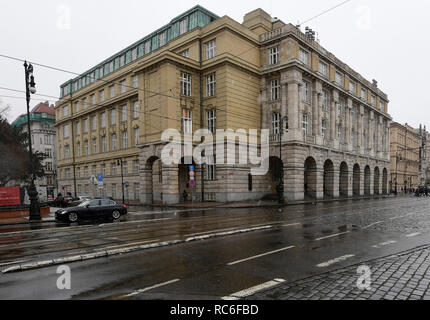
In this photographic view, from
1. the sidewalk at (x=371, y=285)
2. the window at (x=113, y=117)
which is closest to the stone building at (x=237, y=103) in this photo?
the window at (x=113, y=117)

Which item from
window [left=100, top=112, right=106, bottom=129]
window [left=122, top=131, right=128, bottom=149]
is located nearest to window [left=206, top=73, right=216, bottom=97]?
window [left=122, top=131, right=128, bottom=149]

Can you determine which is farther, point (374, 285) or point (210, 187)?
point (210, 187)

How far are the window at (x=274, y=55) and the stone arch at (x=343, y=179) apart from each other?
19.5 metres

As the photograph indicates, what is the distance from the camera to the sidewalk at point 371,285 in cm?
481

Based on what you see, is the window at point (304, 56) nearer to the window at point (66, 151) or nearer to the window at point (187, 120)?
the window at point (187, 120)

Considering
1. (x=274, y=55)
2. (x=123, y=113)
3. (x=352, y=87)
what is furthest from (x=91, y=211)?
(x=352, y=87)

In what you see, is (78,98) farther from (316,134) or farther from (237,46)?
(316,134)

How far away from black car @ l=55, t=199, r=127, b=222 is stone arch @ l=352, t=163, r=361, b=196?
40.0 metres

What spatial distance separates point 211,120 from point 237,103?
3528 millimetres

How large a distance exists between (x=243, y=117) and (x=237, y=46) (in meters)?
8.00

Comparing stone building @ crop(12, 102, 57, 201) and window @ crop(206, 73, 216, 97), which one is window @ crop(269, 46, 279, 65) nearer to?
window @ crop(206, 73, 216, 97)

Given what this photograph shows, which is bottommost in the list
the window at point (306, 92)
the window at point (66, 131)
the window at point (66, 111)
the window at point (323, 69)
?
the window at point (66, 131)
